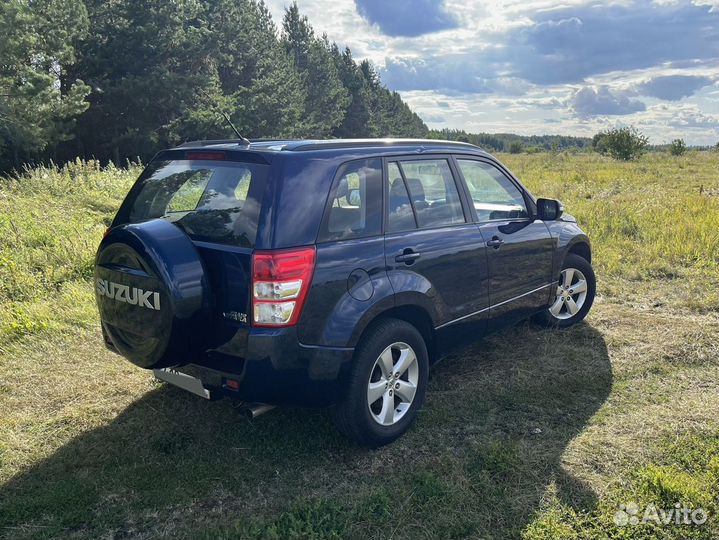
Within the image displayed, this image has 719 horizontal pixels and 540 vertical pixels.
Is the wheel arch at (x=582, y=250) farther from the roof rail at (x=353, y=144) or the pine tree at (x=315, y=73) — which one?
the pine tree at (x=315, y=73)

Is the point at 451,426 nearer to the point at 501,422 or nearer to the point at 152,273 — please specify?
the point at 501,422

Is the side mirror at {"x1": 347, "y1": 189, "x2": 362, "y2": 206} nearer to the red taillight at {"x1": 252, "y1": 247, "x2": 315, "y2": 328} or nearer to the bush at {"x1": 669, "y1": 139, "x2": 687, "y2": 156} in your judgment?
the red taillight at {"x1": 252, "y1": 247, "x2": 315, "y2": 328}

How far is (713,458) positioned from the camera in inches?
123

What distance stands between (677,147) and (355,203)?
4866 cm

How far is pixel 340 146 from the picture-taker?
3.31m

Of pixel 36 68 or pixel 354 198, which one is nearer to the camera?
pixel 354 198

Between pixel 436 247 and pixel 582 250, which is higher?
pixel 436 247

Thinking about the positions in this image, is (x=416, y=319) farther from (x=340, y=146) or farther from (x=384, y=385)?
(x=340, y=146)

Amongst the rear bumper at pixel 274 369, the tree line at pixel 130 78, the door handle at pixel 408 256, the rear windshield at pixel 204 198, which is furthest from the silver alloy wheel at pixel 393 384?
the tree line at pixel 130 78

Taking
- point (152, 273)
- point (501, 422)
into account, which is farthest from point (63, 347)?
point (501, 422)

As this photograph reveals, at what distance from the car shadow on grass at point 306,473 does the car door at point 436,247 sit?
2.21 feet

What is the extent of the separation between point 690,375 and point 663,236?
4.96 m

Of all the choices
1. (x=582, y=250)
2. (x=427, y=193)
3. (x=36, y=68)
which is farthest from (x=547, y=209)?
(x=36, y=68)

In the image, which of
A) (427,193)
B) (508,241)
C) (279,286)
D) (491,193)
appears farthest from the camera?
(491,193)
